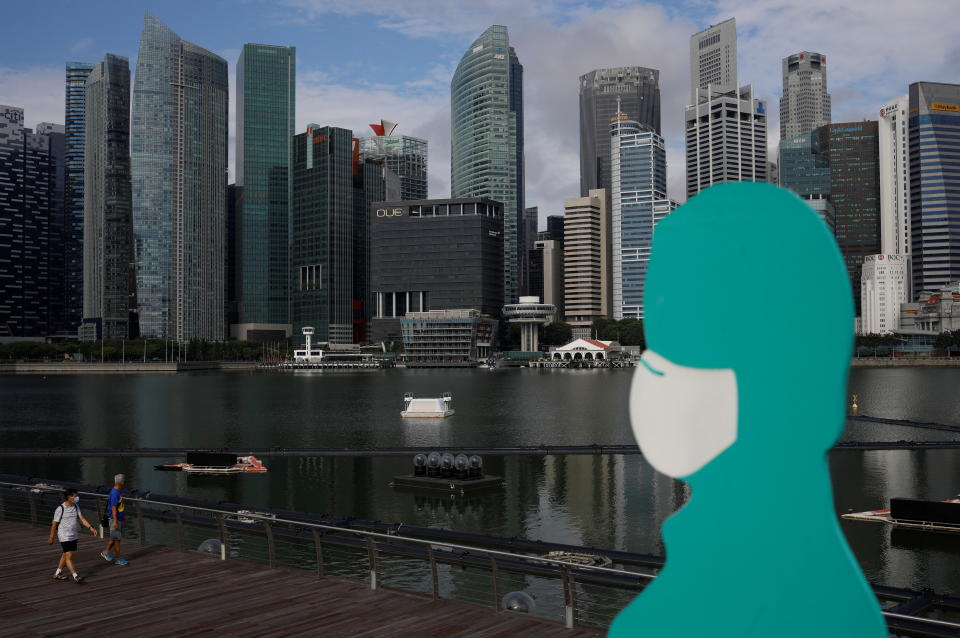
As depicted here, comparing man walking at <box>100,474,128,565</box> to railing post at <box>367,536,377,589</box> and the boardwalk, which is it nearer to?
the boardwalk

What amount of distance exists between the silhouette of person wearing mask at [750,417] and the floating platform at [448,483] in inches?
1333

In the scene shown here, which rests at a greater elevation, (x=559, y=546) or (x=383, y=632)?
(x=383, y=632)

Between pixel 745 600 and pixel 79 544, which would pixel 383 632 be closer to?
pixel 745 600

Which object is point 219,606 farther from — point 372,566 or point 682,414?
point 682,414

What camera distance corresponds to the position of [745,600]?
6742 mm

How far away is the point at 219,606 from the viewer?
46.4 ft

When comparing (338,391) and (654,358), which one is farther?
(338,391)

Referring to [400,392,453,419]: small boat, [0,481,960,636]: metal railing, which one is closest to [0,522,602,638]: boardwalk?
[0,481,960,636]: metal railing

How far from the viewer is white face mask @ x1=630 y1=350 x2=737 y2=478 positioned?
6996mm

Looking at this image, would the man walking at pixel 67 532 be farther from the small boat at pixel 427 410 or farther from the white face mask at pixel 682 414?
the small boat at pixel 427 410

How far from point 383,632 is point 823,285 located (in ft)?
29.1

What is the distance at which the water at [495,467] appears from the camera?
105ft

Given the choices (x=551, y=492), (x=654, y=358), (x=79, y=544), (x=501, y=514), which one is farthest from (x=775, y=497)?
(x=551, y=492)

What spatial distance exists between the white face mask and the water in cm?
46
